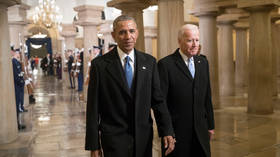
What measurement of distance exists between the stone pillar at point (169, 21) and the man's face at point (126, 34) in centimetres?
400

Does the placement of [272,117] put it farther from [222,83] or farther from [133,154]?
[133,154]

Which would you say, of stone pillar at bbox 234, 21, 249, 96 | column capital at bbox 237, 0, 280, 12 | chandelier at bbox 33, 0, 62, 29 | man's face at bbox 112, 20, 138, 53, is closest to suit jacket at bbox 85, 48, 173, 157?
man's face at bbox 112, 20, 138, 53

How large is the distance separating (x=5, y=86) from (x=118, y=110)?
14.3 feet

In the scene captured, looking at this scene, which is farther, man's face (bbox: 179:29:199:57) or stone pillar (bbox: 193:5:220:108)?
stone pillar (bbox: 193:5:220:108)

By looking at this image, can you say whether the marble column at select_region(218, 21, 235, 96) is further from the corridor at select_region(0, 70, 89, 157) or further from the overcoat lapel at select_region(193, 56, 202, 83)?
the overcoat lapel at select_region(193, 56, 202, 83)

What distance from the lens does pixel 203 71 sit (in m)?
3.24

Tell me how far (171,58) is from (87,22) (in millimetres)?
9527

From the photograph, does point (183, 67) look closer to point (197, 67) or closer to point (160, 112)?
point (197, 67)

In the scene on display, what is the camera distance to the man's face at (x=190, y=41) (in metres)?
3.04

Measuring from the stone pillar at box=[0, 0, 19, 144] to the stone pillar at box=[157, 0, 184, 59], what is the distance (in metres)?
2.75

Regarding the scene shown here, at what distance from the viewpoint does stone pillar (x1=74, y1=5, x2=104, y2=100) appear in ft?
40.0

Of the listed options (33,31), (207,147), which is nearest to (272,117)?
(207,147)

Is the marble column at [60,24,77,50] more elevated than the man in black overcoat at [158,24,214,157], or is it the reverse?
the marble column at [60,24,77,50]

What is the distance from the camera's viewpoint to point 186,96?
312 cm
